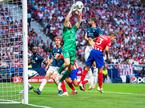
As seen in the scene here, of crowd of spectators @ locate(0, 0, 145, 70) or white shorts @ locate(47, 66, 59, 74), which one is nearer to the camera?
white shorts @ locate(47, 66, 59, 74)

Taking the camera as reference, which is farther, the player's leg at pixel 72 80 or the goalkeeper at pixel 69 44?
the player's leg at pixel 72 80

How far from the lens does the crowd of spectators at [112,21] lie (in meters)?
35.0

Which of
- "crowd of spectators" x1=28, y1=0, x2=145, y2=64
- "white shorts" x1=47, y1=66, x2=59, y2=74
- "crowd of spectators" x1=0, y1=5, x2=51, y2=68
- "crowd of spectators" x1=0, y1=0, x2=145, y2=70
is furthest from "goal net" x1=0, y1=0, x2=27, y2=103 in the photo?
"crowd of spectators" x1=28, y1=0, x2=145, y2=64

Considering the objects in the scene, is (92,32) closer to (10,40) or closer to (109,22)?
(10,40)

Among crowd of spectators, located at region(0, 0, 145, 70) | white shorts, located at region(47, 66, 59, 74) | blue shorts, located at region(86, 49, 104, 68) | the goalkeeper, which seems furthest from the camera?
crowd of spectators, located at region(0, 0, 145, 70)

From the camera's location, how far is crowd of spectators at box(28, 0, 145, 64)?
115ft

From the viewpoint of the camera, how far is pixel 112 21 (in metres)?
38.6

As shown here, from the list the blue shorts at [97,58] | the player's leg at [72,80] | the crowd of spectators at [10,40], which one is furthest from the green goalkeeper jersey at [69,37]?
A: the blue shorts at [97,58]

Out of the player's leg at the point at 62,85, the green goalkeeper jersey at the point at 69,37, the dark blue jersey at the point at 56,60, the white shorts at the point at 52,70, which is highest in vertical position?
the green goalkeeper jersey at the point at 69,37

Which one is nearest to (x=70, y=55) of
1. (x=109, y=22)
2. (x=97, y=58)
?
(x=97, y=58)

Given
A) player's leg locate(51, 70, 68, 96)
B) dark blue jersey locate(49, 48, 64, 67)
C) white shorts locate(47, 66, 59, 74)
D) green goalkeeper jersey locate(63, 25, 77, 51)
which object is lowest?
player's leg locate(51, 70, 68, 96)

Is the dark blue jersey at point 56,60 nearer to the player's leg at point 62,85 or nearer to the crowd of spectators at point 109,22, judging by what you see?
the player's leg at point 62,85

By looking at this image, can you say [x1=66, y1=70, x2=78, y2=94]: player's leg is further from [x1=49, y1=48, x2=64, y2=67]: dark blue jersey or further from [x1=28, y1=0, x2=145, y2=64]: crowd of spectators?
[x1=28, y1=0, x2=145, y2=64]: crowd of spectators

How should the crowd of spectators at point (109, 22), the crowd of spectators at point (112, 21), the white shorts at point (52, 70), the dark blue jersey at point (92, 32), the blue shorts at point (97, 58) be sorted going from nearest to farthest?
the white shorts at point (52, 70) < the blue shorts at point (97, 58) < the dark blue jersey at point (92, 32) < the crowd of spectators at point (109, 22) < the crowd of spectators at point (112, 21)
